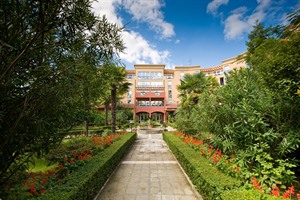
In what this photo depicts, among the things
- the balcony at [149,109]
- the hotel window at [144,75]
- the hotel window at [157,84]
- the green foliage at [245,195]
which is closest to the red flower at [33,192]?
the green foliage at [245,195]

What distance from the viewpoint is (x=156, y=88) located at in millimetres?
36500

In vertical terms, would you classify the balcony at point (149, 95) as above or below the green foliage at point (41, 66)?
above

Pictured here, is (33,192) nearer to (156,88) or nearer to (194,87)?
(194,87)

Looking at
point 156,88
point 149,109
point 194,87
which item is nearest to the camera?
point 194,87

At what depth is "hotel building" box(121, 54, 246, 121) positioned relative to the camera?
1373 inches

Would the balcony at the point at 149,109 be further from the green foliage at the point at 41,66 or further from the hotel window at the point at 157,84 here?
the green foliage at the point at 41,66

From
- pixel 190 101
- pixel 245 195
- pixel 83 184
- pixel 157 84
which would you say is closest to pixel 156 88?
pixel 157 84

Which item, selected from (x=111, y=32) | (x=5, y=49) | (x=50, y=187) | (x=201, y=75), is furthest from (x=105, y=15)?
(x=201, y=75)

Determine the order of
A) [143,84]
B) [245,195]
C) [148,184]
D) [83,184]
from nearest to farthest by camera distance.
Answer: [245,195], [83,184], [148,184], [143,84]

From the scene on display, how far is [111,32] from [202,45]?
7.65 m

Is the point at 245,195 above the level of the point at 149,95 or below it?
below

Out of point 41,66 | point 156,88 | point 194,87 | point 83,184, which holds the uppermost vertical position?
point 156,88

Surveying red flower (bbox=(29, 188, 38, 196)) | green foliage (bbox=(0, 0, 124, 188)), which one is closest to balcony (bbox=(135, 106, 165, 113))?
green foliage (bbox=(0, 0, 124, 188))

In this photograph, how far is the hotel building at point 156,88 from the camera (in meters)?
34.9
